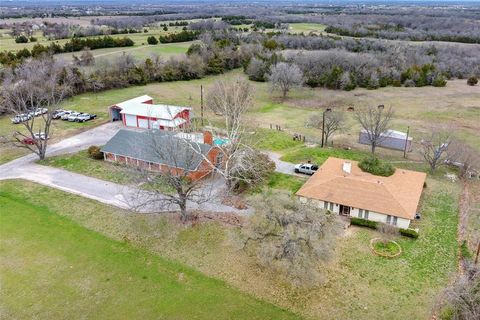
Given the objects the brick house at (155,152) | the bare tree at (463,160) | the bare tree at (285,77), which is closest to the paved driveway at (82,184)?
the brick house at (155,152)

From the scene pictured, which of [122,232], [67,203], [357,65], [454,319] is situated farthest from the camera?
[357,65]

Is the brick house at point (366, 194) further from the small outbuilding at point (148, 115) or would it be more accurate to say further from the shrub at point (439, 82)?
the shrub at point (439, 82)

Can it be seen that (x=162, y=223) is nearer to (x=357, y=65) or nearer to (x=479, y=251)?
(x=479, y=251)

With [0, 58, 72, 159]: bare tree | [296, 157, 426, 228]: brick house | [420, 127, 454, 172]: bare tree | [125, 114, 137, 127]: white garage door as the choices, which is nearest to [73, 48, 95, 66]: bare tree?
[0, 58, 72, 159]: bare tree

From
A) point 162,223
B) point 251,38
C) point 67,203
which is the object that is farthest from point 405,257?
point 251,38

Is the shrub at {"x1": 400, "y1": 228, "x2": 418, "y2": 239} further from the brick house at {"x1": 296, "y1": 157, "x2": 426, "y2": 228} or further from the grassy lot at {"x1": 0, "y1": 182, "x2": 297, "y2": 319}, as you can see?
the grassy lot at {"x1": 0, "y1": 182, "x2": 297, "y2": 319}

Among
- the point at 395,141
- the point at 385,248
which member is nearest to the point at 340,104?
the point at 395,141
